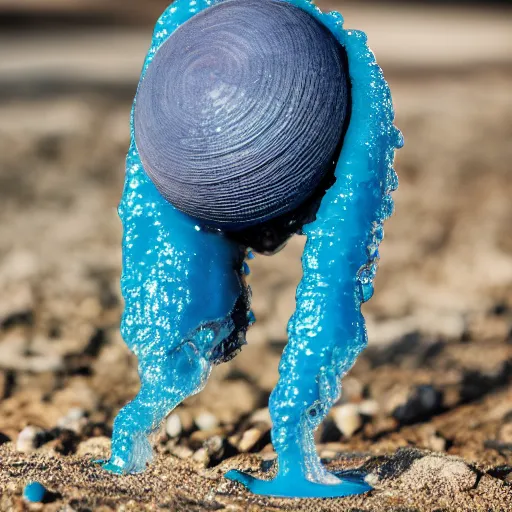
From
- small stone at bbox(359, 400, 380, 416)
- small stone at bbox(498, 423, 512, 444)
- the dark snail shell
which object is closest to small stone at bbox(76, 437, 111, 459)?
the dark snail shell

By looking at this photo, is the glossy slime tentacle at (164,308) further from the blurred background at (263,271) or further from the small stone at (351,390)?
the small stone at (351,390)

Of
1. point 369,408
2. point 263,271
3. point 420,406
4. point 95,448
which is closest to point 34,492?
point 95,448

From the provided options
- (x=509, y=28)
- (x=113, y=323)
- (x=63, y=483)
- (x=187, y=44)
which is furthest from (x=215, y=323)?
(x=509, y=28)

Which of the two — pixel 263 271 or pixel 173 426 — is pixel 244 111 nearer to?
pixel 173 426

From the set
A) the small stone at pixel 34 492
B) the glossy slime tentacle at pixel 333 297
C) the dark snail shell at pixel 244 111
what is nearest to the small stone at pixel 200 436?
the glossy slime tentacle at pixel 333 297

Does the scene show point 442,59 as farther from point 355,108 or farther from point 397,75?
point 355,108
